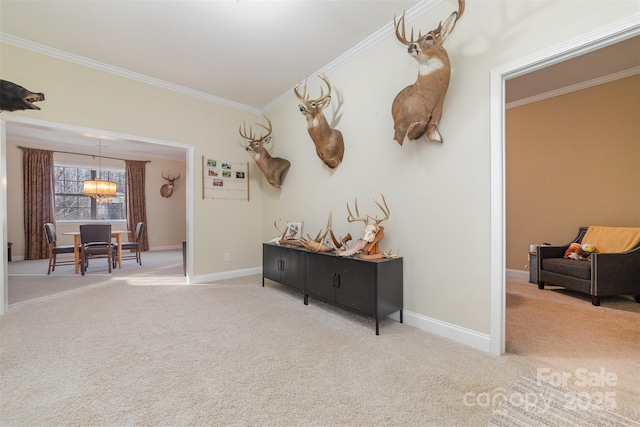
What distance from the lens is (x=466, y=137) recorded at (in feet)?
6.70

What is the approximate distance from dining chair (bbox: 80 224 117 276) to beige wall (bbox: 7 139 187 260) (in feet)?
9.31

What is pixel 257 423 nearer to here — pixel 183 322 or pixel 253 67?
pixel 183 322

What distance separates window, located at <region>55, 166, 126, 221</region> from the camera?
6441 millimetres

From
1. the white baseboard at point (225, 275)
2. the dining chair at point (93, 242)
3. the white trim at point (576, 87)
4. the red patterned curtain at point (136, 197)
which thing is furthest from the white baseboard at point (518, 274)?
the red patterned curtain at point (136, 197)

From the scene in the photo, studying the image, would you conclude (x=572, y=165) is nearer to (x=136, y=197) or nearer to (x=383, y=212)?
(x=383, y=212)

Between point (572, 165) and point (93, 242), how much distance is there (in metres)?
7.63

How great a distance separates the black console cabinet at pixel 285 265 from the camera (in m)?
3.04

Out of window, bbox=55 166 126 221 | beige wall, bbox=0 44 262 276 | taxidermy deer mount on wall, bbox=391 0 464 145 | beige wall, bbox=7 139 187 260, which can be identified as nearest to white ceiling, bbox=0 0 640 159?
beige wall, bbox=0 44 262 276

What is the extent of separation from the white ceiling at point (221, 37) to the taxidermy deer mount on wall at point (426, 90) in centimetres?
47

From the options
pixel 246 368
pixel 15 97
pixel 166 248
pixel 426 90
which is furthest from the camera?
pixel 166 248

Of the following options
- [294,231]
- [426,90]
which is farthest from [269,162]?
[426,90]

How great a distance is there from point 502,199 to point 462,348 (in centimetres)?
113

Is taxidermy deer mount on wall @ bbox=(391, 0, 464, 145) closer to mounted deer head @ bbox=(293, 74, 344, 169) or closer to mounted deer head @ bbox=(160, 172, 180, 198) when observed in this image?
mounted deer head @ bbox=(293, 74, 344, 169)

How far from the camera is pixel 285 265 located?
10.7ft
